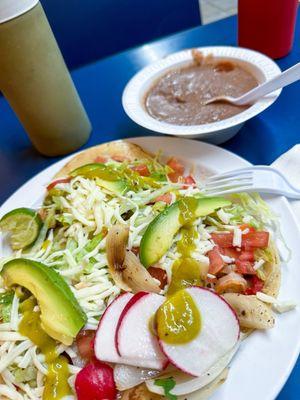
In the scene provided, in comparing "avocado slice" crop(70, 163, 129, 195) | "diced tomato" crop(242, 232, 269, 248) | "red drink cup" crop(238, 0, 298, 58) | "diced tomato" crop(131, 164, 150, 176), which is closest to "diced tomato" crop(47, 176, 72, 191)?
"avocado slice" crop(70, 163, 129, 195)

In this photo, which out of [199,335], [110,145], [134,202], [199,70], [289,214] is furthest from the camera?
[199,70]

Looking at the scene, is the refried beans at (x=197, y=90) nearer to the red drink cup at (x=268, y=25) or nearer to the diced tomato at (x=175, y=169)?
the diced tomato at (x=175, y=169)

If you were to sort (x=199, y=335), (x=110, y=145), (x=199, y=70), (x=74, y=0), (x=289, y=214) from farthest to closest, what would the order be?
1. (x=74, y=0)
2. (x=199, y=70)
3. (x=110, y=145)
4. (x=289, y=214)
5. (x=199, y=335)

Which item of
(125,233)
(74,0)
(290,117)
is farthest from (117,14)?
(125,233)

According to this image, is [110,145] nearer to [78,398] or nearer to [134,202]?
[134,202]

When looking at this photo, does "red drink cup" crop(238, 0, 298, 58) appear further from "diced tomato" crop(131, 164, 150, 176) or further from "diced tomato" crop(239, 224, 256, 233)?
"diced tomato" crop(239, 224, 256, 233)

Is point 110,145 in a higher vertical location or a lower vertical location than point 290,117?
higher
